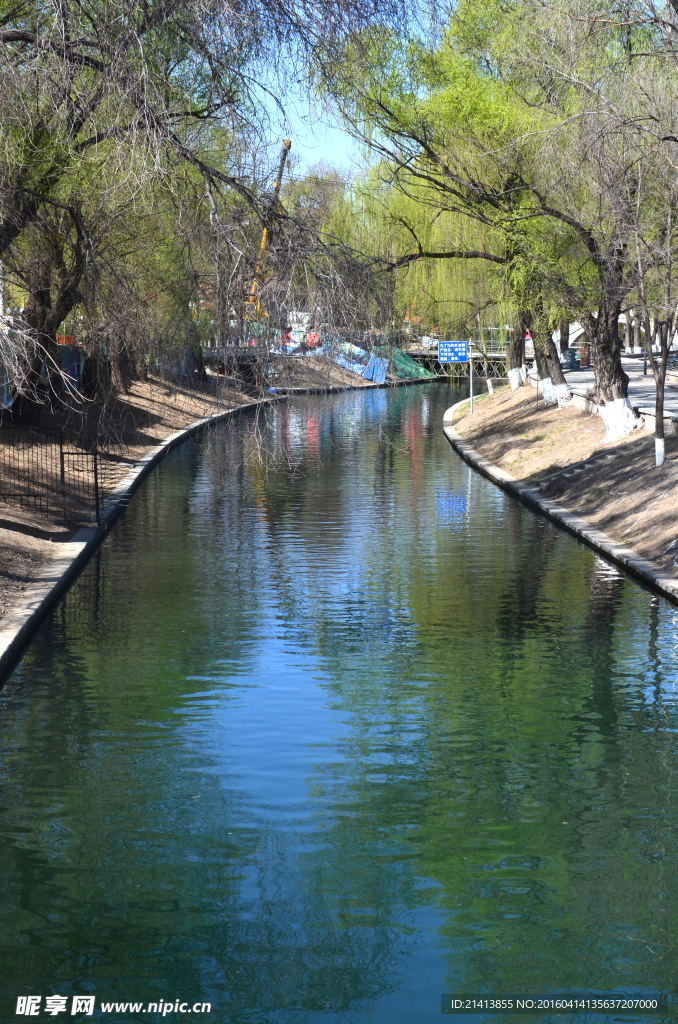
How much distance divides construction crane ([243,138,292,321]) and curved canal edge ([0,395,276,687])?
72 centimetres

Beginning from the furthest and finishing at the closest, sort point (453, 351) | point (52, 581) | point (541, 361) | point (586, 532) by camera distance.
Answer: point (453, 351) < point (541, 361) < point (586, 532) < point (52, 581)

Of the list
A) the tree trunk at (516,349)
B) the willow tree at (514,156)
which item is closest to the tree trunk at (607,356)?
the willow tree at (514,156)

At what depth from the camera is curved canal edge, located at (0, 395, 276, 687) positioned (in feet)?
43.0

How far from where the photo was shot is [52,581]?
1655 centimetres

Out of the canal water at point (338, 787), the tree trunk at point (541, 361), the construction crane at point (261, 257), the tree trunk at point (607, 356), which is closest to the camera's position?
the canal water at point (338, 787)

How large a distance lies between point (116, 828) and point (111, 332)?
676 centimetres

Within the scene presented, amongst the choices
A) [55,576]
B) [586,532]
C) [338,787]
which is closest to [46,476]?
[55,576]

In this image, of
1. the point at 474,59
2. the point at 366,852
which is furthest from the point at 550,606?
the point at 474,59

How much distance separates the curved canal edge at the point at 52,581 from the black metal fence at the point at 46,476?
1.55 ft

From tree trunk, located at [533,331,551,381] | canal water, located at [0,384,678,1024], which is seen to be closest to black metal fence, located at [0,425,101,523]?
canal water, located at [0,384,678,1024]

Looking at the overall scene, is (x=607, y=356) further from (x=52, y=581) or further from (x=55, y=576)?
(x=52, y=581)

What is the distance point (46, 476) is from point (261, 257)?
15.4 meters

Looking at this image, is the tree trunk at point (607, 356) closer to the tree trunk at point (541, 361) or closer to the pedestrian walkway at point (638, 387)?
the pedestrian walkway at point (638, 387)

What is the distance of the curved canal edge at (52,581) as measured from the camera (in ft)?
43.0
